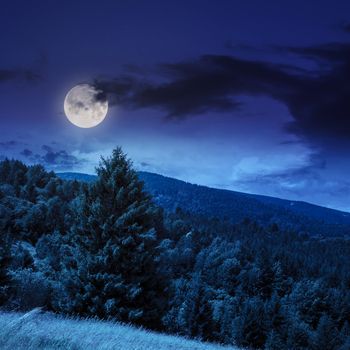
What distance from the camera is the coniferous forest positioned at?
23609 millimetres

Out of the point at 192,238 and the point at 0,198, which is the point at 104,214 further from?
the point at 192,238

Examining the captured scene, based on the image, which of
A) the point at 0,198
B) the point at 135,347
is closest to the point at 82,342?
the point at 135,347

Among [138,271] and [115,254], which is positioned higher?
[115,254]

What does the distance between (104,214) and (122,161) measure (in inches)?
148

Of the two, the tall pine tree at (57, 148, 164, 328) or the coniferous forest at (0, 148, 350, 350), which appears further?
the coniferous forest at (0, 148, 350, 350)

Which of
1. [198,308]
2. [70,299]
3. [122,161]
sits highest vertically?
[122,161]

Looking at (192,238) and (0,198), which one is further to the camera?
(192,238)

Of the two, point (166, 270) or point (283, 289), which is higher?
point (166, 270)

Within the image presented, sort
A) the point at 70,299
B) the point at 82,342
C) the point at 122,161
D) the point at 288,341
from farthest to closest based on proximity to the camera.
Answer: the point at 288,341
the point at 122,161
the point at 70,299
the point at 82,342

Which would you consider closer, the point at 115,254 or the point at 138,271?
the point at 115,254

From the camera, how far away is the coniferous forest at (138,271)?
23609 mm

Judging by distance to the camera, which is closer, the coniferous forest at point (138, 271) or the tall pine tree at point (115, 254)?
the tall pine tree at point (115, 254)

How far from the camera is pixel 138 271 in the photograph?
23891 millimetres

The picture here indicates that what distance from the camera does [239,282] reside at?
114 m
